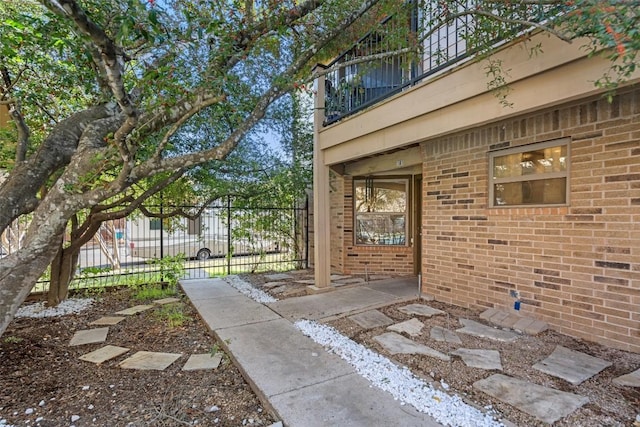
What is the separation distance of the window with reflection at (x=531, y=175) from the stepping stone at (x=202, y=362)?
3.92m

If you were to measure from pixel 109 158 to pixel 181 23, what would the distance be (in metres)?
2.13

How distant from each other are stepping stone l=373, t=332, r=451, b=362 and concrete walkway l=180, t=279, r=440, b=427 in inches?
23.3

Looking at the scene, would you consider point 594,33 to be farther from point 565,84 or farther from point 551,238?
point 551,238

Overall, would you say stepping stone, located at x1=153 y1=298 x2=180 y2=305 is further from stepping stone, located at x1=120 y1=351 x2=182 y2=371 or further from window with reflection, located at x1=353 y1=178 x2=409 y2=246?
window with reflection, located at x1=353 y1=178 x2=409 y2=246

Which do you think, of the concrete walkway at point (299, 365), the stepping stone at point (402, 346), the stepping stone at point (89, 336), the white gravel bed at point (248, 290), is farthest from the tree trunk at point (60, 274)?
the stepping stone at point (402, 346)

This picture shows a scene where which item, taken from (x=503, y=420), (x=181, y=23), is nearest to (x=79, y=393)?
(x=503, y=420)

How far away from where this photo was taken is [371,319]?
416 centimetres

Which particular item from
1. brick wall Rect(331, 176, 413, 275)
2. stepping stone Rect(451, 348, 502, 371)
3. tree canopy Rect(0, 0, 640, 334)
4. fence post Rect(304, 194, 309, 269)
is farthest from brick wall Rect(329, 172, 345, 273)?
stepping stone Rect(451, 348, 502, 371)

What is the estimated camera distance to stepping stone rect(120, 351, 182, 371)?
320 cm

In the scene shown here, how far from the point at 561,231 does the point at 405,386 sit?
101 inches

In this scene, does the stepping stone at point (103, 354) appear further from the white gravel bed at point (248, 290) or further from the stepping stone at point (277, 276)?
the stepping stone at point (277, 276)

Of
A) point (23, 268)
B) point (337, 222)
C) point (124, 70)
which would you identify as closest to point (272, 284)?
point (337, 222)

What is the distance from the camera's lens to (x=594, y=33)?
6.26 feet

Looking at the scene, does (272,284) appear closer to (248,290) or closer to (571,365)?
(248,290)
